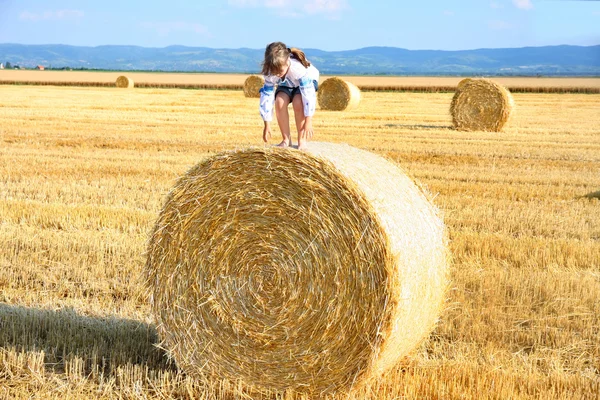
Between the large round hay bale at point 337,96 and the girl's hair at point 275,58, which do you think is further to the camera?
the large round hay bale at point 337,96

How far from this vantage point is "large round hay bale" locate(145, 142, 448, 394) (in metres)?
4.33

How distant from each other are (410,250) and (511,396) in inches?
37.4

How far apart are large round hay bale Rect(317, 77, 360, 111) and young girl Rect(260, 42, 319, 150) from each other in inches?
788

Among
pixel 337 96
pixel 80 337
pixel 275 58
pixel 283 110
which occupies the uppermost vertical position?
pixel 275 58

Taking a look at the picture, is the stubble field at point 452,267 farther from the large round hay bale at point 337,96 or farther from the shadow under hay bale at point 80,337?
the large round hay bale at point 337,96

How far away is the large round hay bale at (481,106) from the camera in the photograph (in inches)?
Answer: 747

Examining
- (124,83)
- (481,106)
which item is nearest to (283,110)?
(481,106)

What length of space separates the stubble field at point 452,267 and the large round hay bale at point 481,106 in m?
2.70

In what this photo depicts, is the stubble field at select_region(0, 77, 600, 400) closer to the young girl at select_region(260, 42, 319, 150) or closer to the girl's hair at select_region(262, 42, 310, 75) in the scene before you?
the young girl at select_region(260, 42, 319, 150)

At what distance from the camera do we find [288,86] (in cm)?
563

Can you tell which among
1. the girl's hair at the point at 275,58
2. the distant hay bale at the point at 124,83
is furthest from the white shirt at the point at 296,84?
the distant hay bale at the point at 124,83

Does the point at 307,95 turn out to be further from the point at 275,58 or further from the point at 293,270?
the point at 293,270

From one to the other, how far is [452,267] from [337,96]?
1979 centimetres

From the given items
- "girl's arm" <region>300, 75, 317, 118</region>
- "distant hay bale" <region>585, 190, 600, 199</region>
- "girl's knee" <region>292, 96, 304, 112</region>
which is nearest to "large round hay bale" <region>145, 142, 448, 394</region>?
"girl's arm" <region>300, 75, 317, 118</region>
